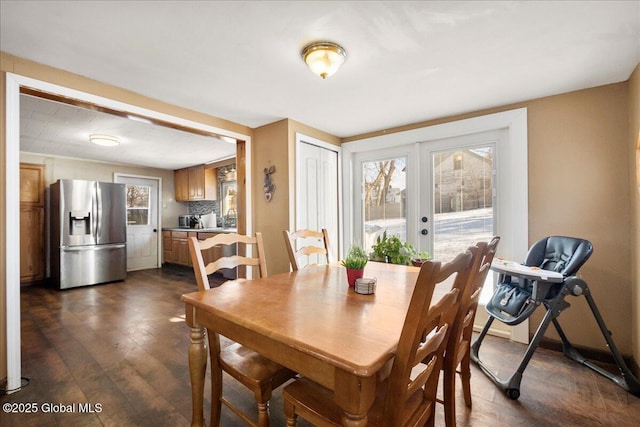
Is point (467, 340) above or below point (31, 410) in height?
above

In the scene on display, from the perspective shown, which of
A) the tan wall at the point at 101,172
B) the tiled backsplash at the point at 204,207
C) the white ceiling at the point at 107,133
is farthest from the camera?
the tiled backsplash at the point at 204,207

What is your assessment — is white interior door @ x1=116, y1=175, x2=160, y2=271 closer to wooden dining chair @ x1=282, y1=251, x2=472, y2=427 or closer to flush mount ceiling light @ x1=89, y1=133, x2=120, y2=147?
flush mount ceiling light @ x1=89, y1=133, x2=120, y2=147

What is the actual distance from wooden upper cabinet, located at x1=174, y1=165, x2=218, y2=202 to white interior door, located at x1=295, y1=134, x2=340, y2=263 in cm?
314

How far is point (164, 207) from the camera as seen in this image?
6.50m

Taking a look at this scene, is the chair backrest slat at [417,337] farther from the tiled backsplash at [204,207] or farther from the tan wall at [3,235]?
the tiled backsplash at [204,207]

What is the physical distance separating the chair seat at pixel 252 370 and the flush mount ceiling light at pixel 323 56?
1.71 metres

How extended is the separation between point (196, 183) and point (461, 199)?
201 inches

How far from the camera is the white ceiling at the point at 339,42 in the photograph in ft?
4.87

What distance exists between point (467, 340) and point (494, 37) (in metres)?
1.77

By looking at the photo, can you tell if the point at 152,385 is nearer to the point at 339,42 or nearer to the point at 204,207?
the point at 339,42

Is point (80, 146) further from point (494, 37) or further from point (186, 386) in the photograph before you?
point (494, 37)

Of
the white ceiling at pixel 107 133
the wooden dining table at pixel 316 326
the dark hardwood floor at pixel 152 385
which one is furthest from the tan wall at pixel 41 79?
the wooden dining table at pixel 316 326

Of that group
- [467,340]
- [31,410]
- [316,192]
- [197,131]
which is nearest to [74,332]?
[31,410]

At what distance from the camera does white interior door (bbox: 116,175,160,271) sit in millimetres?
5953
